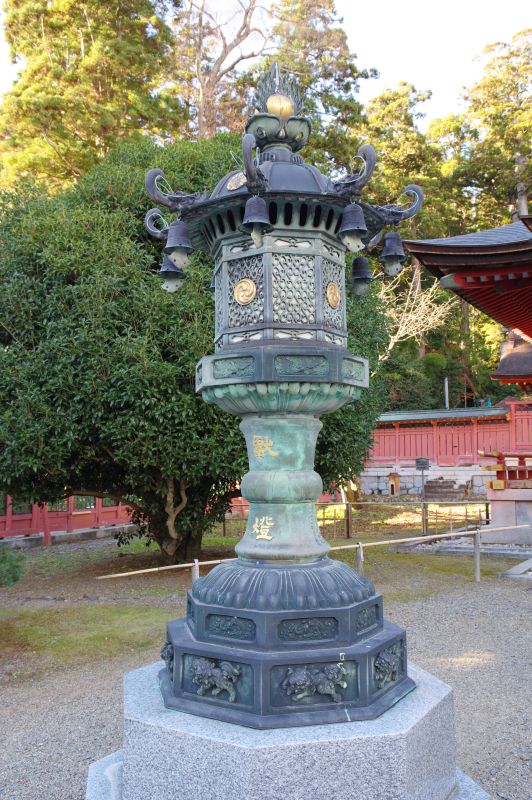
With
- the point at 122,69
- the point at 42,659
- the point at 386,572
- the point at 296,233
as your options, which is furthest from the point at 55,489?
the point at 122,69

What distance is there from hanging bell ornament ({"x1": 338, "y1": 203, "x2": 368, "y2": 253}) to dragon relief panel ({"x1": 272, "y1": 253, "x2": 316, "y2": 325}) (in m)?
0.29

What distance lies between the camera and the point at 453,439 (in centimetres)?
2442

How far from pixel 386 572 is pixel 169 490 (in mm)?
4217

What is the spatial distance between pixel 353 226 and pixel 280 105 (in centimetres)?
101

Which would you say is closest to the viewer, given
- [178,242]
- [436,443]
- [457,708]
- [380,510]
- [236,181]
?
[236,181]

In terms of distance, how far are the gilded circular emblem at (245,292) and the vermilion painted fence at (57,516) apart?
12.8 metres

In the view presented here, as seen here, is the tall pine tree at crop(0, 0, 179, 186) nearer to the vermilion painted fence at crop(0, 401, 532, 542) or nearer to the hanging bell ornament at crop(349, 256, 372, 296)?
the vermilion painted fence at crop(0, 401, 532, 542)

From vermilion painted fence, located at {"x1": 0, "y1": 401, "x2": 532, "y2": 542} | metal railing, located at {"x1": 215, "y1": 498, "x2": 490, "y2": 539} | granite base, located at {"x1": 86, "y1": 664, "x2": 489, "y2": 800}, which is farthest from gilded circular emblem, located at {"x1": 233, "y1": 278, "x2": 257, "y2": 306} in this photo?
vermilion painted fence, located at {"x1": 0, "y1": 401, "x2": 532, "y2": 542}

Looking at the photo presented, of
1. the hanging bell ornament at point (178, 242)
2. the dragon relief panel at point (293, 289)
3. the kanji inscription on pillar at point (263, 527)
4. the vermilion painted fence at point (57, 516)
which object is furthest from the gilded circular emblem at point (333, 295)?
the vermilion painted fence at point (57, 516)

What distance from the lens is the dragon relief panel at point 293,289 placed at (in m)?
3.28

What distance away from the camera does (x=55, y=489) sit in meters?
9.60

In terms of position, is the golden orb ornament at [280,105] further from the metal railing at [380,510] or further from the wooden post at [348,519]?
the wooden post at [348,519]

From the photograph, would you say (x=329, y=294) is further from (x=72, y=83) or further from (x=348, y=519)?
(x=72, y=83)

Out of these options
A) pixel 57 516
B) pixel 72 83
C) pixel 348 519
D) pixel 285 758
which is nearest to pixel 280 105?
pixel 285 758
